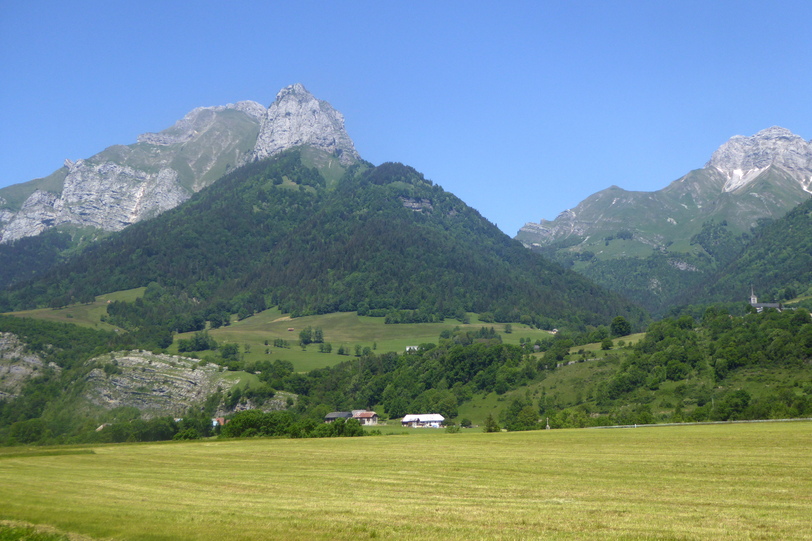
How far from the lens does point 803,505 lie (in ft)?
94.4

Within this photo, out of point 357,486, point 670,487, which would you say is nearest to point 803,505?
point 670,487

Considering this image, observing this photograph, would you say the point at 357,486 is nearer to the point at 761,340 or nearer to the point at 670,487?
the point at 670,487

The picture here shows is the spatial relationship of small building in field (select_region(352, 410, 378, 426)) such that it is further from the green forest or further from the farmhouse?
the green forest

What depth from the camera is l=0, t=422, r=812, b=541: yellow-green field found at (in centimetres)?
2656

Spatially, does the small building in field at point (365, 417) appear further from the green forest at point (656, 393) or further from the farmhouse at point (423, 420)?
the green forest at point (656, 393)

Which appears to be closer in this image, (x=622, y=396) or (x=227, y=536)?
(x=227, y=536)

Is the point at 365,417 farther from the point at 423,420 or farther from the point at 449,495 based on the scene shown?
the point at 449,495

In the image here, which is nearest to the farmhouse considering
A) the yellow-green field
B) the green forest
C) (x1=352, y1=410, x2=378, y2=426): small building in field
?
the green forest

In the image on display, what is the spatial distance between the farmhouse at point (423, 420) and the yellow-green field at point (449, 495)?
117m

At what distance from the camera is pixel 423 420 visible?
7146 inches

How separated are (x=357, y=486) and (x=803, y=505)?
23.7m

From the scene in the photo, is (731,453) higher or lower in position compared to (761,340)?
lower

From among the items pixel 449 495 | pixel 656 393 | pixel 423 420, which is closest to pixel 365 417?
pixel 423 420

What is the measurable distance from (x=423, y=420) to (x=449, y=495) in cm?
14855
